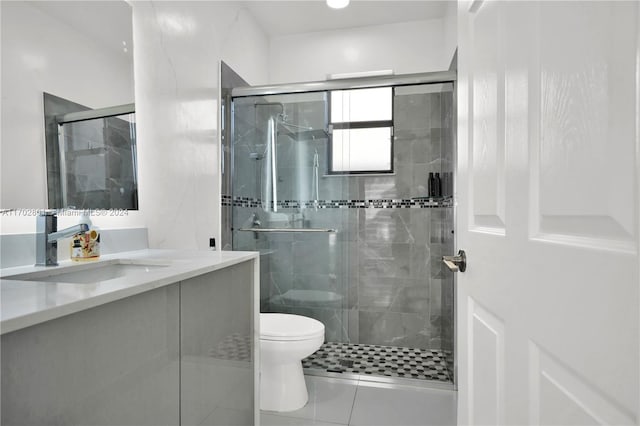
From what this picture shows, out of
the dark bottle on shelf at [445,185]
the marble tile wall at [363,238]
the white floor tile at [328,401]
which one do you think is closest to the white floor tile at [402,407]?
the white floor tile at [328,401]

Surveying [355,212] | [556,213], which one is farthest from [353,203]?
[556,213]

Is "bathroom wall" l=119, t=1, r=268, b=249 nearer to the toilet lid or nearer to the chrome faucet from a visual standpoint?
the chrome faucet

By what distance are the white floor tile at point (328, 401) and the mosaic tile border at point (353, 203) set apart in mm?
1124

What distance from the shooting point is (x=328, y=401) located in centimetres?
193

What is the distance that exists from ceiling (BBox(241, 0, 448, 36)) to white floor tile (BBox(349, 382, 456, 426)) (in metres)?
2.63

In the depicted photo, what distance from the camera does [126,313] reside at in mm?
761

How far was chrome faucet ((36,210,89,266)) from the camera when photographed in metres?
1.07

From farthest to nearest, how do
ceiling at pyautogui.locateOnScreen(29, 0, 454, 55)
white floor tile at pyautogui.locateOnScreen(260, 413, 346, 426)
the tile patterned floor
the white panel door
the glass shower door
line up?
ceiling at pyautogui.locateOnScreen(29, 0, 454, 55), the glass shower door, the tile patterned floor, white floor tile at pyautogui.locateOnScreen(260, 413, 346, 426), the white panel door

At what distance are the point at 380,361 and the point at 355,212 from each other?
1058 millimetres

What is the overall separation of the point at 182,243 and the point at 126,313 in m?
1.07

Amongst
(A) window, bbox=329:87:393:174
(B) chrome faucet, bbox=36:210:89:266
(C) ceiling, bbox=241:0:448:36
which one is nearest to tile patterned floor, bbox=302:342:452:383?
(A) window, bbox=329:87:393:174

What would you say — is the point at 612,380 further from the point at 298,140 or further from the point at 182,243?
the point at 298,140

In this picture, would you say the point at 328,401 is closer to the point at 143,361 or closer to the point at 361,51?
the point at 143,361

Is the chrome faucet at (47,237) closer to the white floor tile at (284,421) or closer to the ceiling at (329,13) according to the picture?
the white floor tile at (284,421)
